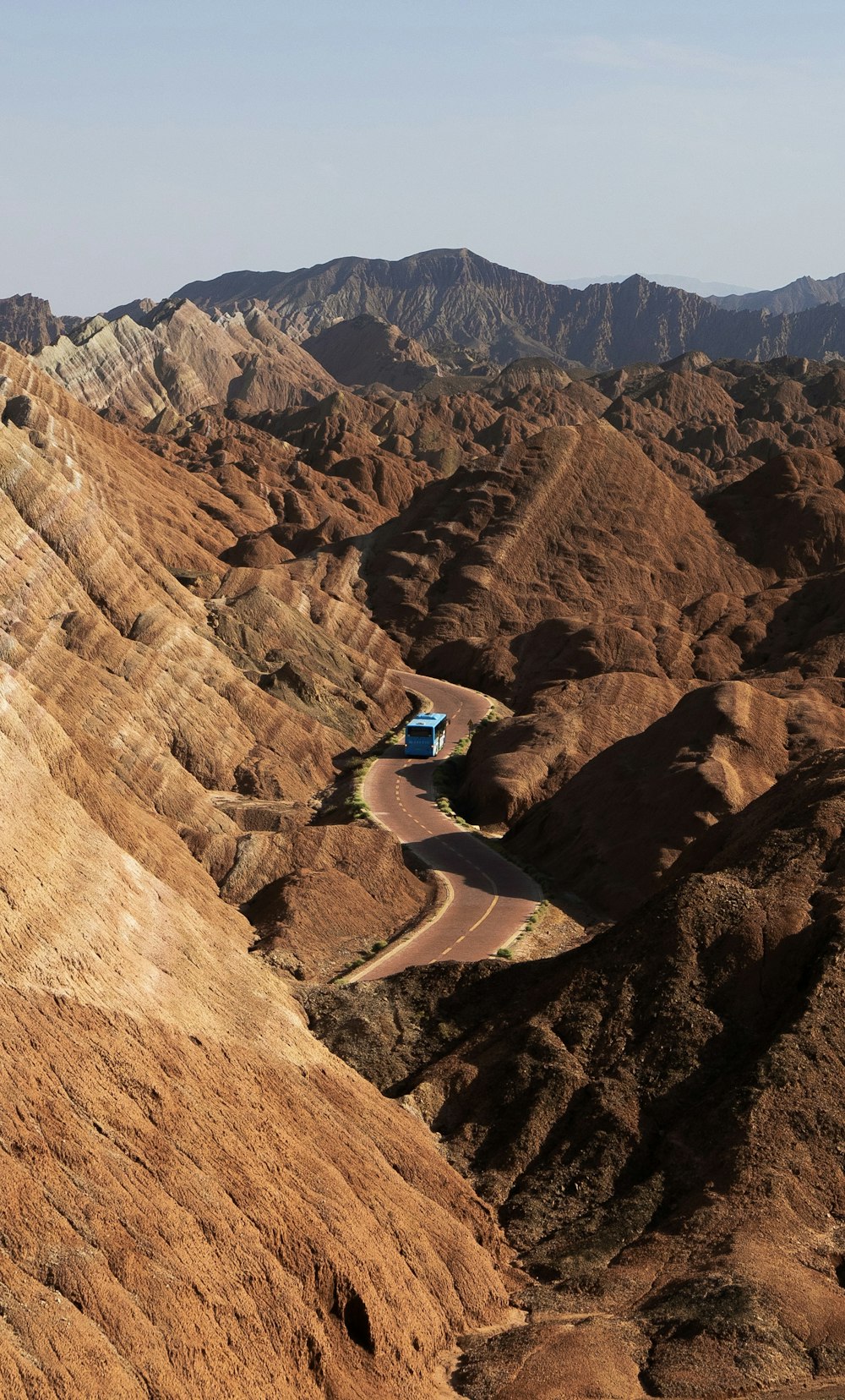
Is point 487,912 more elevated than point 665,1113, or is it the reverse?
point 665,1113

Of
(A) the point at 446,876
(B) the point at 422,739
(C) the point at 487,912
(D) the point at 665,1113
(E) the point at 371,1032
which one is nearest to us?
(D) the point at 665,1113

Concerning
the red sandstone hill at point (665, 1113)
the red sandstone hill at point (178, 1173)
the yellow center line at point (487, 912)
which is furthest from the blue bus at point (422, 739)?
the red sandstone hill at point (178, 1173)

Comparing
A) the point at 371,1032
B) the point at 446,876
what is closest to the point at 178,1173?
the point at 371,1032

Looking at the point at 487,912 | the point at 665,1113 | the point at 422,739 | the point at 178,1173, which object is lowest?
the point at 178,1173

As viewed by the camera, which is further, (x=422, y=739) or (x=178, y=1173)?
(x=422, y=739)

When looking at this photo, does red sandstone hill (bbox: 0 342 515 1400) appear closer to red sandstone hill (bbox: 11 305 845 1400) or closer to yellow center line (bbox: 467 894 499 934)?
red sandstone hill (bbox: 11 305 845 1400)

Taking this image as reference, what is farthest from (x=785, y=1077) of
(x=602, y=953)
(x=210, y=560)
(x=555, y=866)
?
(x=210, y=560)

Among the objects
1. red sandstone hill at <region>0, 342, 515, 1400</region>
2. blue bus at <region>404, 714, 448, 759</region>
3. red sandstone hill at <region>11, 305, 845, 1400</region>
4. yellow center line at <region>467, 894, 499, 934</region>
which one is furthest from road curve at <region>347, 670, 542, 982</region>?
red sandstone hill at <region>0, 342, 515, 1400</region>

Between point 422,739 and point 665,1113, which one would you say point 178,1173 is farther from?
point 422,739
